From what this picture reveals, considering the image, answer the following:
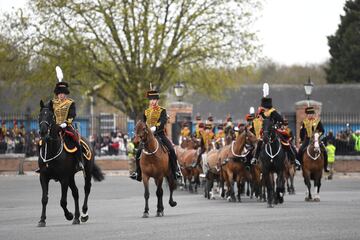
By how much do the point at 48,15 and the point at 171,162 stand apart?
1292 inches

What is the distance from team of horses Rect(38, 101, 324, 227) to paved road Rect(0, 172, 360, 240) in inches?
18.6

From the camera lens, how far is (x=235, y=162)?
2680 cm

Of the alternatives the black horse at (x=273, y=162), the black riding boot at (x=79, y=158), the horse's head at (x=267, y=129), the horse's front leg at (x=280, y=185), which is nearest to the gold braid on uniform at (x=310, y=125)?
the black horse at (x=273, y=162)

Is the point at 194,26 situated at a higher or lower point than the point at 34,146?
higher

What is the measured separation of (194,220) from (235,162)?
326 inches

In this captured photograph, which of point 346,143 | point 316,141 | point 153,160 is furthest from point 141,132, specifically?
point 346,143

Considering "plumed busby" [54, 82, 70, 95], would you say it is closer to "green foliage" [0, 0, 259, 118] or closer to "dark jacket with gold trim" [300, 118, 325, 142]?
"dark jacket with gold trim" [300, 118, 325, 142]

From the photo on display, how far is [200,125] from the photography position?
3256 centimetres

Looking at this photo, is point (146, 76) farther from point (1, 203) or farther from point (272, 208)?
point (272, 208)

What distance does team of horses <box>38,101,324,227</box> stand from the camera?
1889 centimetres

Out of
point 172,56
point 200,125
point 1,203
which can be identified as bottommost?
point 1,203

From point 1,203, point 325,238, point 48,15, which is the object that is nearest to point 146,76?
point 48,15

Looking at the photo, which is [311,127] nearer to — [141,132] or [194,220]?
[141,132]

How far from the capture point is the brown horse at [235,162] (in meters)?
26.4
